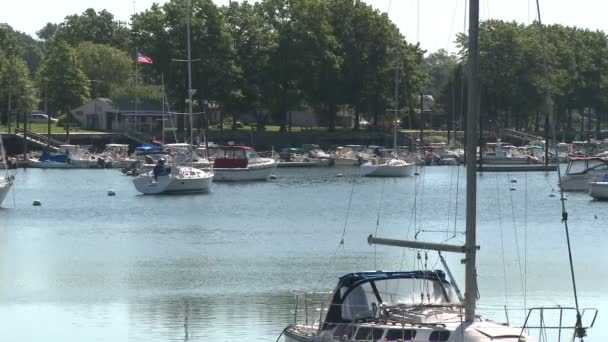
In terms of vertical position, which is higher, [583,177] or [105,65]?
[105,65]

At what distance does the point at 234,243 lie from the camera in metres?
69.8

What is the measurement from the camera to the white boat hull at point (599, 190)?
98006 millimetres

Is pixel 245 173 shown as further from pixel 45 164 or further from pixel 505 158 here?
pixel 505 158

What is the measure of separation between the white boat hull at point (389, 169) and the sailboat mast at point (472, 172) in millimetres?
100802

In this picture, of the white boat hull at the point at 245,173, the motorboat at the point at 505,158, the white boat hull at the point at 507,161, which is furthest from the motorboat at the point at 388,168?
the motorboat at the point at 505,158

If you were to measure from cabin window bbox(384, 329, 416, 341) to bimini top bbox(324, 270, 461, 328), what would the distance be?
162cm

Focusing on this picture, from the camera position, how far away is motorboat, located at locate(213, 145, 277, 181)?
122875 millimetres

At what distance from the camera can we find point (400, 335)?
2986cm

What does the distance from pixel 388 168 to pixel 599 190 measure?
3529cm

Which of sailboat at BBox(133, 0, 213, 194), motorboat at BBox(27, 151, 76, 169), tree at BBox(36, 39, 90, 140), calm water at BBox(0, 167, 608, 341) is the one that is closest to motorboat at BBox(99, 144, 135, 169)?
motorboat at BBox(27, 151, 76, 169)

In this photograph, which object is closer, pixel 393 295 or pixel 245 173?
pixel 393 295

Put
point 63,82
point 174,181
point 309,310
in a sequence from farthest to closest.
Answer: point 63,82 < point 174,181 < point 309,310

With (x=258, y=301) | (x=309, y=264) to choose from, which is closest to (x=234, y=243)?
(x=309, y=264)

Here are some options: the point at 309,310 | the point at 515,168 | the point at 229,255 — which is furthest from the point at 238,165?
the point at 309,310
